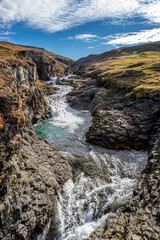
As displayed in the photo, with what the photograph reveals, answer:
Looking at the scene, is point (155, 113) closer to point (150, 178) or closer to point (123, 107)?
point (123, 107)

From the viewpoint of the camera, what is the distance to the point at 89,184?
1922 cm

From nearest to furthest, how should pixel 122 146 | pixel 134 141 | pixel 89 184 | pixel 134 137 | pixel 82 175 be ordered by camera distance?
pixel 89 184 → pixel 82 175 → pixel 122 146 → pixel 134 141 → pixel 134 137

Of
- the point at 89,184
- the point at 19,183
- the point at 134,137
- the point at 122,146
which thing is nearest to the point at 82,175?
the point at 89,184

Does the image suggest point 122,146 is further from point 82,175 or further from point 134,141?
point 82,175

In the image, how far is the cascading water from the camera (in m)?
14.6

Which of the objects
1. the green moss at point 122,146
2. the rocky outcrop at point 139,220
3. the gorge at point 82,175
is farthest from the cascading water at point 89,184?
the rocky outcrop at point 139,220

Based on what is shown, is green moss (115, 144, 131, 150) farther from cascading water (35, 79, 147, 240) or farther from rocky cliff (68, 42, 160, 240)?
cascading water (35, 79, 147, 240)

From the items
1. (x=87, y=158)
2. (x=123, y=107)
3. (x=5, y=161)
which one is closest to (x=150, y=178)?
(x=87, y=158)

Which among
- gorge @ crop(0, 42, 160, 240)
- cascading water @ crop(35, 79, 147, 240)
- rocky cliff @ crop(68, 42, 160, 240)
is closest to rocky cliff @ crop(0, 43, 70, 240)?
gorge @ crop(0, 42, 160, 240)

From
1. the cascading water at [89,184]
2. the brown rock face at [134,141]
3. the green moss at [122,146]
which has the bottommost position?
the cascading water at [89,184]

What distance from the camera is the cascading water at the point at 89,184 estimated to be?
1463cm

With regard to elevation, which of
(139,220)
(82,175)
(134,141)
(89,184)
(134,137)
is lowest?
(89,184)

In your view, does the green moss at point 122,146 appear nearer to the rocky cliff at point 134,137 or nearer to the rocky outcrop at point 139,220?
the rocky cliff at point 134,137

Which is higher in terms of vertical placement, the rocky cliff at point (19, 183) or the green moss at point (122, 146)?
the rocky cliff at point (19, 183)
